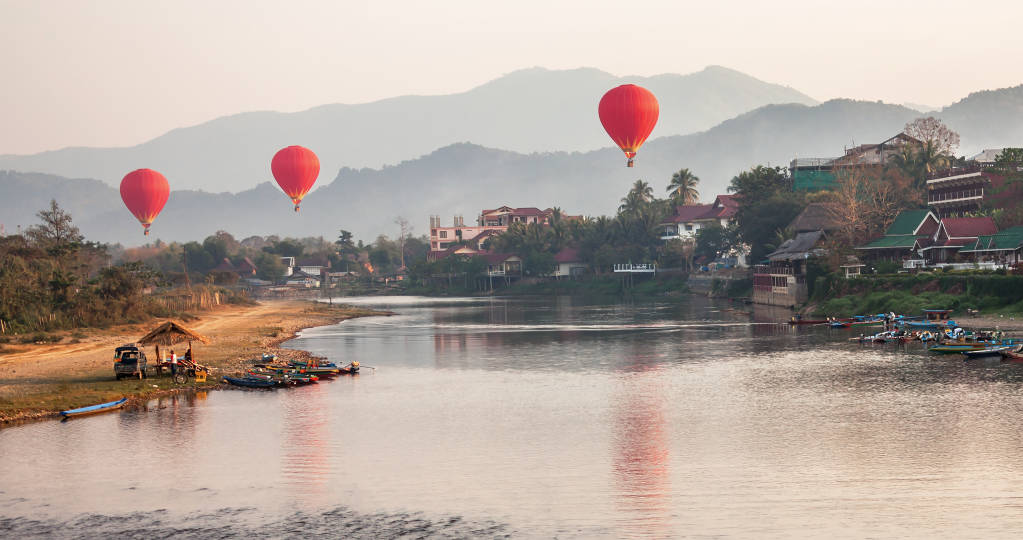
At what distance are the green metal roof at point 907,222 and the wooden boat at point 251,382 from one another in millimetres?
71843

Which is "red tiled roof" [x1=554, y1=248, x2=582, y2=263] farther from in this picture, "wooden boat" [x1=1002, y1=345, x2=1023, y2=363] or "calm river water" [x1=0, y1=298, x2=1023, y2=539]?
"wooden boat" [x1=1002, y1=345, x2=1023, y2=363]

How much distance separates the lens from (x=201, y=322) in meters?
86.6

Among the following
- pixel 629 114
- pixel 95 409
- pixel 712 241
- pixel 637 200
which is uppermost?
pixel 637 200

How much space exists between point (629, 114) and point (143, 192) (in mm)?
52733

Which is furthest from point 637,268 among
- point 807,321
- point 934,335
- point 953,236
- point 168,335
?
point 168,335

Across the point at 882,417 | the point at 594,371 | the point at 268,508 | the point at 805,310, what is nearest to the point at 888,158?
the point at 805,310

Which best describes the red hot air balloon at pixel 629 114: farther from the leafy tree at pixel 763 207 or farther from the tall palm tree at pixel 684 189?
the tall palm tree at pixel 684 189

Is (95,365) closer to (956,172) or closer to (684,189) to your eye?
(956,172)

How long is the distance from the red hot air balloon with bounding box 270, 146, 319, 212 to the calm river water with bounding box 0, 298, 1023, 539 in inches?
1786

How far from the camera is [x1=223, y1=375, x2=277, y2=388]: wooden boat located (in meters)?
46.6

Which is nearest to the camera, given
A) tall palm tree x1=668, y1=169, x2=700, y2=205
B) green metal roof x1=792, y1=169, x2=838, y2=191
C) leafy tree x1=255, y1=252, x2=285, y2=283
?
green metal roof x1=792, y1=169, x2=838, y2=191

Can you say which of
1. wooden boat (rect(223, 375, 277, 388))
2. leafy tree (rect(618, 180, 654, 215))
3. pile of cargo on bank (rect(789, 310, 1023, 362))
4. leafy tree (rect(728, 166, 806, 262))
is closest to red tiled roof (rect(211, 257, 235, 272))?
leafy tree (rect(618, 180, 654, 215))

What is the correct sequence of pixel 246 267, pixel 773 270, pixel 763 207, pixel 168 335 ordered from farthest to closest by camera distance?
pixel 246 267 < pixel 763 207 < pixel 773 270 < pixel 168 335

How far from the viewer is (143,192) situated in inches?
3772
